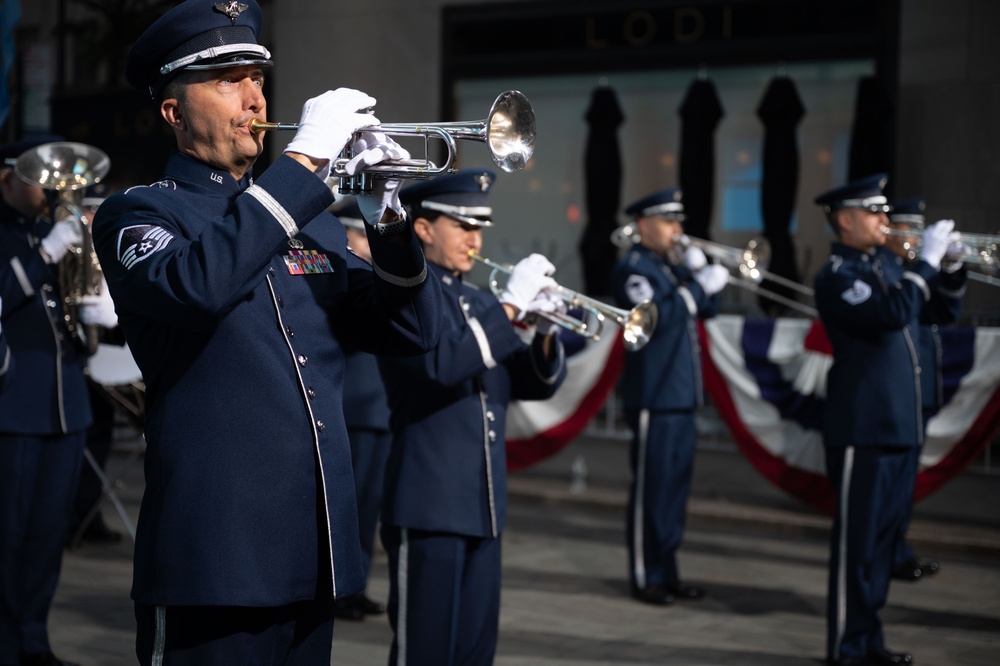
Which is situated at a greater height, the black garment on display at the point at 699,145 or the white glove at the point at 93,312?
the black garment on display at the point at 699,145

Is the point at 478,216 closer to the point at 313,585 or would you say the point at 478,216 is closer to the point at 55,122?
the point at 313,585

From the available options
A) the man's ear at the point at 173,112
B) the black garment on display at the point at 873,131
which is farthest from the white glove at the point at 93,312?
the black garment on display at the point at 873,131

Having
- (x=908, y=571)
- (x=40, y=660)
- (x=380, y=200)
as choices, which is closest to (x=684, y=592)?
(x=908, y=571)

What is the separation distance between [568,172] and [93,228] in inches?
424

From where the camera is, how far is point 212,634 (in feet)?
8.61

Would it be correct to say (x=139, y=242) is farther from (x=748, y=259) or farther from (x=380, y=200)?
(x=748, y=259)

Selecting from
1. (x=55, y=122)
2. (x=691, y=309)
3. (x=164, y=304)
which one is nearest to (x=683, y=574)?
(x=691, y=309)

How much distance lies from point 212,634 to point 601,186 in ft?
34.7

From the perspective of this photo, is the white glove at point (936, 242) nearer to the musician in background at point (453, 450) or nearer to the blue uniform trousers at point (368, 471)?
the musician in background at point (453, 450)

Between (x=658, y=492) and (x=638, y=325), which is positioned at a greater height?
(x=638, y=325)

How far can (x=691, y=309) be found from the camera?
7.58 m

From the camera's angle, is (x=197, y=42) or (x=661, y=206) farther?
(x=661, y=206)

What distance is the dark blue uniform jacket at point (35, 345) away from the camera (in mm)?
5586

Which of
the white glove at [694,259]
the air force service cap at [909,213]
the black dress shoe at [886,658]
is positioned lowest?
the black dress shoe at [886,658]
